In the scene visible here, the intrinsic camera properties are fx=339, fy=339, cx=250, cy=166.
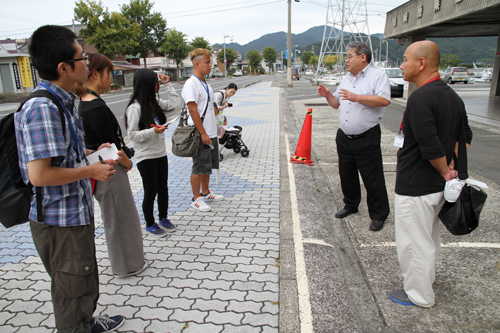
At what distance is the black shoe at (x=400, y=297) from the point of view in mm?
2644

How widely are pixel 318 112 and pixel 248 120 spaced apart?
3.62 m

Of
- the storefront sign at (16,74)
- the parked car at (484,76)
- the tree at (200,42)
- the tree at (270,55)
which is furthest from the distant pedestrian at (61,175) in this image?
the tree at (270,55)

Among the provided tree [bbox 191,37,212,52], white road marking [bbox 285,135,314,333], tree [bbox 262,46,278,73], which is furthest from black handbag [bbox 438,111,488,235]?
tree [bbox 262,46,278,73]

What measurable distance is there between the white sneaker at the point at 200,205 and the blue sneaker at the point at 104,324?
84.8 inches

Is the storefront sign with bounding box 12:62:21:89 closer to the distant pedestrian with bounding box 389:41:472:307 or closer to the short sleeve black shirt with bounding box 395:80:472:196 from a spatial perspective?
the distant pedestrian with bounding box 389:41:472:307

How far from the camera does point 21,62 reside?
30.5m

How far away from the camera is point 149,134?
136 inches

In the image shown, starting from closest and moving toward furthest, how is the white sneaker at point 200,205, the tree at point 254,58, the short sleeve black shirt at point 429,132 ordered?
the short sleeve black shirt at point 429,132
the white sneaker at point 200,205
the tree at point 254,58

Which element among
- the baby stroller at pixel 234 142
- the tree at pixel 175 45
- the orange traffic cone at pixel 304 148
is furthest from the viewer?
the tree at pixel 175 45

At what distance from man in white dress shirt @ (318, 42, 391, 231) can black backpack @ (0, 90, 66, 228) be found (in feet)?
9.75

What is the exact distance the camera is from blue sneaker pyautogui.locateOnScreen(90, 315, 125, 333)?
7.63 ft

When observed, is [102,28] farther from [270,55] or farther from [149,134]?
[270,55]

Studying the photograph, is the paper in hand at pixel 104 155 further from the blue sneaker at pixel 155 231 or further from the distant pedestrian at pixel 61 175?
the blue sneaker at pixel 155 231

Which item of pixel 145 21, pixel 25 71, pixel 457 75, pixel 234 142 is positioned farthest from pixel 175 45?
pixel 234 142
